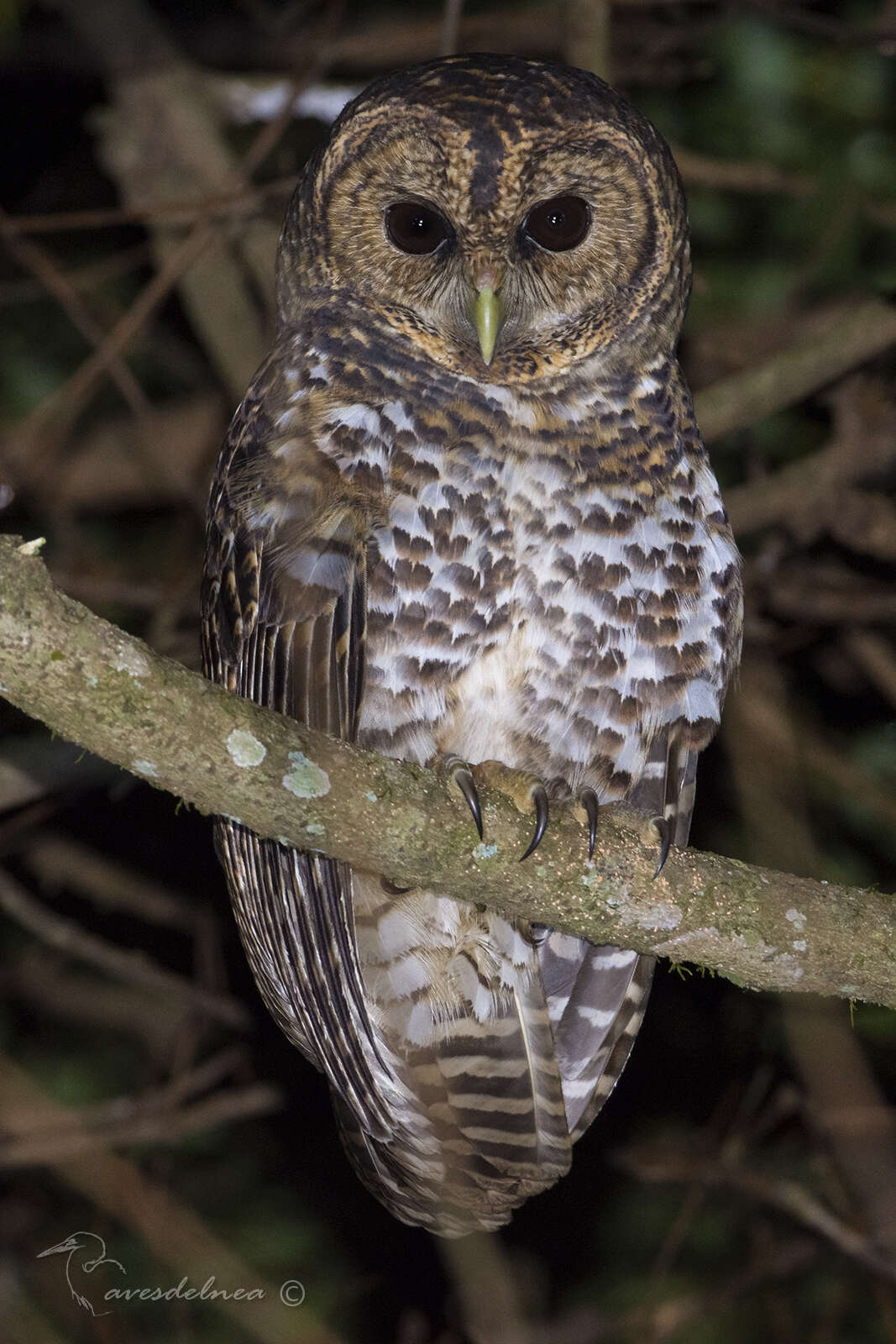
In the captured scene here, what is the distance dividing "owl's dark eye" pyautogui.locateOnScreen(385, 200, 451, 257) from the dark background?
111 cm

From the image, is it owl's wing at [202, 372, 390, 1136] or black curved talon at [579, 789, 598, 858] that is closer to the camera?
black curved talon at [579, 789, 598, 858]

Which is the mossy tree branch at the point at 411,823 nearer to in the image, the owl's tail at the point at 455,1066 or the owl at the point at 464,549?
the owl at the point at 464,549

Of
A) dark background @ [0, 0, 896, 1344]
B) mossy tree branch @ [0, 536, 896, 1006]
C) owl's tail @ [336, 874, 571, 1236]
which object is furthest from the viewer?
dark background @ [0, 0, 896, 1344]

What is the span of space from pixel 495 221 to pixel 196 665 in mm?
1689

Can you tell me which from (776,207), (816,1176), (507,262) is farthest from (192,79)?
(816,1176)

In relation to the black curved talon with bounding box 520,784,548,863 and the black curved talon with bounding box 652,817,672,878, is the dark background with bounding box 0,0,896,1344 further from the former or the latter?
the black curved talon with bounding box 652,817,672,878

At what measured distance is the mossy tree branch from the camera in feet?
5.58

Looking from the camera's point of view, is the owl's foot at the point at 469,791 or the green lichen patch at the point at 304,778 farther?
the owl's foot at the point at 469,791

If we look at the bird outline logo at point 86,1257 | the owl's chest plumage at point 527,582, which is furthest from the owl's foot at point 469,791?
the bird outline logo at point 86,1257

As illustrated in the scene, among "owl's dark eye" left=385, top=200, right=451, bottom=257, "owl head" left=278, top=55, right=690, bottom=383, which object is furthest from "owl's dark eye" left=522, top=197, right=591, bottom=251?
"owl's dark eye" left=385, top=200, right=451, bottom=257

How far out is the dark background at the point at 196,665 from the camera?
3.81 m

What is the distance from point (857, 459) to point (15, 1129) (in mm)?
2805

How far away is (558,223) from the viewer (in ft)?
8.39

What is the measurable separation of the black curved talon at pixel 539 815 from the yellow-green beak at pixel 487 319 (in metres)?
0.74
